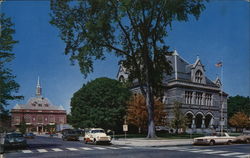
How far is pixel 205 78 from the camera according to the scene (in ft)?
208

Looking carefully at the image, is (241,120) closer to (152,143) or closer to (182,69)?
(182,69)

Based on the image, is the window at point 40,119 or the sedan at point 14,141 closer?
the sedan at point 14,141

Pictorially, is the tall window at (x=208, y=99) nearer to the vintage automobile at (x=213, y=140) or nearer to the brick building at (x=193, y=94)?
the brick building at (x=193, y=94)

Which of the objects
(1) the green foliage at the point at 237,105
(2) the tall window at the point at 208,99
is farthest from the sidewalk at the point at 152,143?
(1) the green foliage at the point at 237,105

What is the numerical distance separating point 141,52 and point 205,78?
35.0 metres

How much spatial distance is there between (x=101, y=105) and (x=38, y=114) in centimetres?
6408

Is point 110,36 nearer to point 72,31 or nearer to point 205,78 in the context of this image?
point 72,31

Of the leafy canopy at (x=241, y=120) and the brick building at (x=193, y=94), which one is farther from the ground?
the brick building at (x=193, y=94)

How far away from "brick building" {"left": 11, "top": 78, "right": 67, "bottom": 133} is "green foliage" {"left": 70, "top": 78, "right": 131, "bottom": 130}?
53361 mm

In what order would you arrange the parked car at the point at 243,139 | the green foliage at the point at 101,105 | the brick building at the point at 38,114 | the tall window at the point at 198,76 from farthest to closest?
the brick building at the point at 38,114 < the tall window at the point at 198,76 < the green foliage at the point at 101,105 < the parked car at the point at 243,139

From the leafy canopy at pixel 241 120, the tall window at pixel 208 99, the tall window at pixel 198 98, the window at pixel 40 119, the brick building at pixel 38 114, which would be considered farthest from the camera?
the window at pixel 40 119

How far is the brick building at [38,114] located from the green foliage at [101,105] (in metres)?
53.4

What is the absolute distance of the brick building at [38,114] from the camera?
104250 mm

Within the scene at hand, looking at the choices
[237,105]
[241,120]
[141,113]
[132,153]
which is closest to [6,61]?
[132,153]
